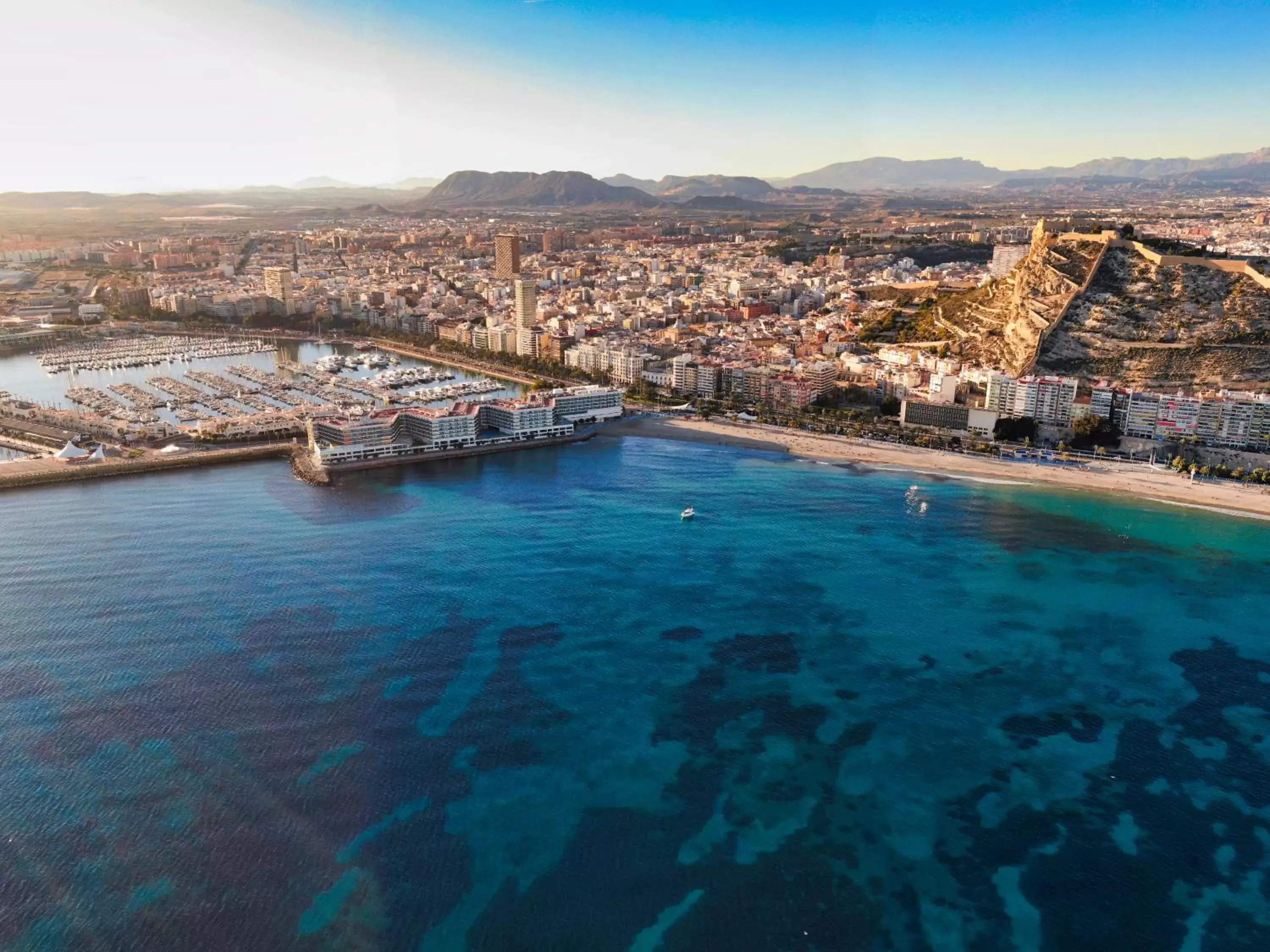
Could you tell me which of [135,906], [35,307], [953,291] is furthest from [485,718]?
[35,307]

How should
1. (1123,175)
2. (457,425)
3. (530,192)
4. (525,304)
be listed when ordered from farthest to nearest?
(1123,175) → (530,192) → (525,304) → (457,425)

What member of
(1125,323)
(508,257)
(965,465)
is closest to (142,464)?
(965,465)

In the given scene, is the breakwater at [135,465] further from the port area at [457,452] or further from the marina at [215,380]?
the marina at [215,380]

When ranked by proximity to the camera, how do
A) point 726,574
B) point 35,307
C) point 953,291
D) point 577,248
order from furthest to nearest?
point 577,248, point 35,307, point 953,291, point 726,574

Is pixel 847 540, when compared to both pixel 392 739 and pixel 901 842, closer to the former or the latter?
pixel 901 842

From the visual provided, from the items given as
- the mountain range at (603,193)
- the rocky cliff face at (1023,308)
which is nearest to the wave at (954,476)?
the rocky cliff face at (1023,308)

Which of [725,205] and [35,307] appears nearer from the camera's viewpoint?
[35,307]

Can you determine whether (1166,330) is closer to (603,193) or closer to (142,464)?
A: (142,464)

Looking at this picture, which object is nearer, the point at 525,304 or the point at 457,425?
the point at 457,425
